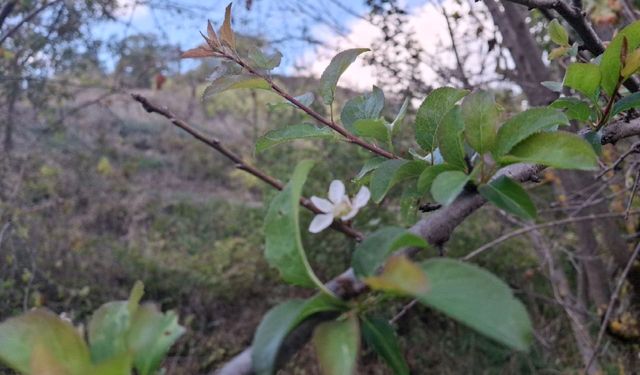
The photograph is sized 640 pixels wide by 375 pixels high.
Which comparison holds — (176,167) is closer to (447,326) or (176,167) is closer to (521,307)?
(447,326)

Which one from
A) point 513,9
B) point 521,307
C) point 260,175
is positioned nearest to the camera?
point 521,307

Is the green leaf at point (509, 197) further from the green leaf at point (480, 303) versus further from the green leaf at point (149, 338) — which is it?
the green leaf at point (149, 338)

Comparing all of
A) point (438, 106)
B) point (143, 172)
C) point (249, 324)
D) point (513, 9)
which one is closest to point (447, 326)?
point (249, 324)

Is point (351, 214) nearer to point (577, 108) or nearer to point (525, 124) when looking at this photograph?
point (525, 124)

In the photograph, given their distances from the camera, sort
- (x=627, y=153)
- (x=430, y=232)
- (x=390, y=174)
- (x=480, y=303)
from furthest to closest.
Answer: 1. (x=627, y=153)
2. (x=390, y=174)
3. (x=430, y=232)
4. (x=480, y=303)

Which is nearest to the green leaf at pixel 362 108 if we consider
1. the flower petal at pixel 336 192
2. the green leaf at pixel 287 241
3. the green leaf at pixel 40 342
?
the flower petal at pixel 336 192

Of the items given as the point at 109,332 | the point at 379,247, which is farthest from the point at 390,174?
the point at 109,332
